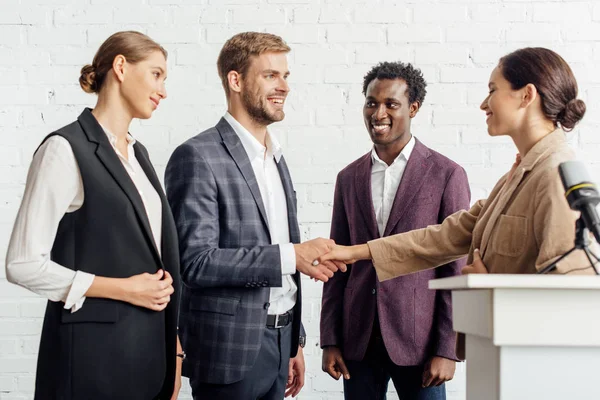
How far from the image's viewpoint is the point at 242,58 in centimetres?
255

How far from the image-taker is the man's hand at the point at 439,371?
2498mm

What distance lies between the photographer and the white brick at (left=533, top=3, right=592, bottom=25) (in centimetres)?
333

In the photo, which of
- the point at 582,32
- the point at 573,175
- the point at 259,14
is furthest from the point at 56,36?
the point at 573,175

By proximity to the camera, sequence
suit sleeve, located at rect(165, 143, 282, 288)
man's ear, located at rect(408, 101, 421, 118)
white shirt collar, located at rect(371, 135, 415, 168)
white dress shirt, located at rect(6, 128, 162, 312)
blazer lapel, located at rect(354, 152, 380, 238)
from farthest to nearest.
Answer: man's ear, located at rect(408, 101, 421, 118) < white shirt collar, located at rect(371, 135, 415, 168) < blazer lapel, located at rect(354, 152, 380, 238) < suit sleeve, located at rect(165, 143, 282, 288) < white dress shirt, located at rect(6, 128, 162, 312)

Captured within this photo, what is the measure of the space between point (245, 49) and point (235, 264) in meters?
0.75

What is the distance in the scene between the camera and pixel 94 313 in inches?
70.4

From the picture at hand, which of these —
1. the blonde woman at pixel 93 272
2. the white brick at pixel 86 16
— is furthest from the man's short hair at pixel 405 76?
the blonde woman at pixel 93 272

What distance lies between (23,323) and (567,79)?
2384 mm

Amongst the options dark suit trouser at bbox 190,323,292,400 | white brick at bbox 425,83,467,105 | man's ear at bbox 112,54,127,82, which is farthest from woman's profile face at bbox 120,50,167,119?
white brick at bbox 425,83,467,105

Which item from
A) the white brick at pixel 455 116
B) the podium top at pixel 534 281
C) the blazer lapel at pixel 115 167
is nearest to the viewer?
the podium top at pixel 534 281

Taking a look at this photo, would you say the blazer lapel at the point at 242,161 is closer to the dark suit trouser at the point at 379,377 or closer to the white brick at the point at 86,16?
the dark suit trouser at the point at 379,377

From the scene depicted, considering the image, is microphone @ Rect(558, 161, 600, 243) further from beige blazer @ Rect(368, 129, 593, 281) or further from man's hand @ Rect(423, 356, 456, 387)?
man's hand @ Rect(423, 356, 456, 387)

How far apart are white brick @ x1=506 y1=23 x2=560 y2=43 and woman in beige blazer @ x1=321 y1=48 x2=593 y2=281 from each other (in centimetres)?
127

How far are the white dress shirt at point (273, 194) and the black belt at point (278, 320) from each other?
0.05 ft
